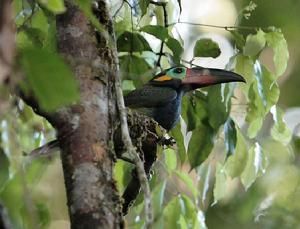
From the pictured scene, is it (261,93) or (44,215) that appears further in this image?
(261,93)

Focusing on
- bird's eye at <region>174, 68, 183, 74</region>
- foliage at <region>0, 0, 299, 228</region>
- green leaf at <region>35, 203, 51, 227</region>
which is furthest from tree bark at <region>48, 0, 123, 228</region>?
bird's eye at <region>174, 68, 183, 74</region>

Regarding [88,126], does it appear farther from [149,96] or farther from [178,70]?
[178,70]

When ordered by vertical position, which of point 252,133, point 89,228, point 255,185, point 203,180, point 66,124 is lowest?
point 255,185

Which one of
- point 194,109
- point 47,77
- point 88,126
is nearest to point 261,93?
point 194,109

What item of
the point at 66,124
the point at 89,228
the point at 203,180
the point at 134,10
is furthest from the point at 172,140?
the point at 89,228

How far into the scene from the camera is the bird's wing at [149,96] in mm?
2922

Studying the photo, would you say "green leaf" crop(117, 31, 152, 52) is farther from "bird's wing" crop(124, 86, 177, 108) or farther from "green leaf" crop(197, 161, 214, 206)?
"green leaf" crop(197, 161, 214, 206)

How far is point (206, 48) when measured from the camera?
→ 9.02 feet

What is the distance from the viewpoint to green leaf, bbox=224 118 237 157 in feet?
8.32

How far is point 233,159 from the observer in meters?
2.78

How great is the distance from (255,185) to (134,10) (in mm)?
1477

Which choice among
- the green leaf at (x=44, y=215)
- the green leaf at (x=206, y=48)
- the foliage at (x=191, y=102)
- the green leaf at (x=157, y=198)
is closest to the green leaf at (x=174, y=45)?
the foliage at (x=191, y=102)

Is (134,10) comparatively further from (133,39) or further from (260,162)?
(260,162)

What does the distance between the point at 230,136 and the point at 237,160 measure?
0.22m
